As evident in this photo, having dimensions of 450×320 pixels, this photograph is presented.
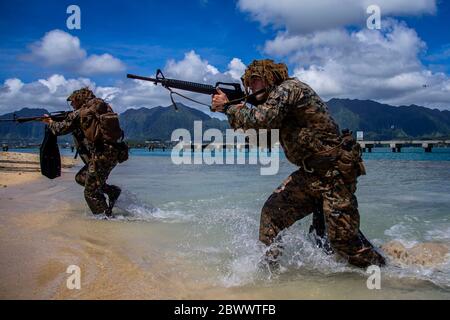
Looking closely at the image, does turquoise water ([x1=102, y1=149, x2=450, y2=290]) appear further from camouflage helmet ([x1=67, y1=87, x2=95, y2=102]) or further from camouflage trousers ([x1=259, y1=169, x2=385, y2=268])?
→ camouflage helmet ([x1=67, y1=87, x2=95, y2=102])

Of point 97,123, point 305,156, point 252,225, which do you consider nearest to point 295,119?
point 305,156

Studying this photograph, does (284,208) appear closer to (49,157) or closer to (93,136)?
(93,136)

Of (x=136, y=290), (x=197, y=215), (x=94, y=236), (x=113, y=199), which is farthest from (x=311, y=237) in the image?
(x=113, y=199)

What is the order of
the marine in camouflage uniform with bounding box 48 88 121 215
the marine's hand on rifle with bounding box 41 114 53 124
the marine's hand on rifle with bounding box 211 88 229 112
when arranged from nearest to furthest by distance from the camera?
the marine's hand on rifle with bounding box 211 88 229 112 < the marine in camouflage uniform with bounding box 48 88 121 215 < the marine's hand on rifle with bounding box 41 114 53 124

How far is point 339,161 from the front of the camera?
4.34 m

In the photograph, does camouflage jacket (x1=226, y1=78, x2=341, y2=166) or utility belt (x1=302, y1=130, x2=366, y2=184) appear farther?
utility belt (x1=302, y1=130, x2=366, y2=184)

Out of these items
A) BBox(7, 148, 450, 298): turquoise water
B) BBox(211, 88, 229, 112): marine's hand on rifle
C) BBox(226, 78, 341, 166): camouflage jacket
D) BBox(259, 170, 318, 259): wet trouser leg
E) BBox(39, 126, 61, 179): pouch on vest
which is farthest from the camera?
BBox(39, 126, 61, 179): pouch on vest

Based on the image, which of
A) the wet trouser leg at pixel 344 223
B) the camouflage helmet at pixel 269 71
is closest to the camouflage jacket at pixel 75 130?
the camouflage helmet at pixel 269 71

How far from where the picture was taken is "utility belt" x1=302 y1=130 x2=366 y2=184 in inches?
170

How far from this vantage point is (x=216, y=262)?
197 inches

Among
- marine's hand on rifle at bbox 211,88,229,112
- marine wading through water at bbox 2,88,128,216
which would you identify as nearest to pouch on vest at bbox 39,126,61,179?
marine wading through water at bbox 2,88,128,216

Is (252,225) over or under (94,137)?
under

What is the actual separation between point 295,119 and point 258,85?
1.94 ft
